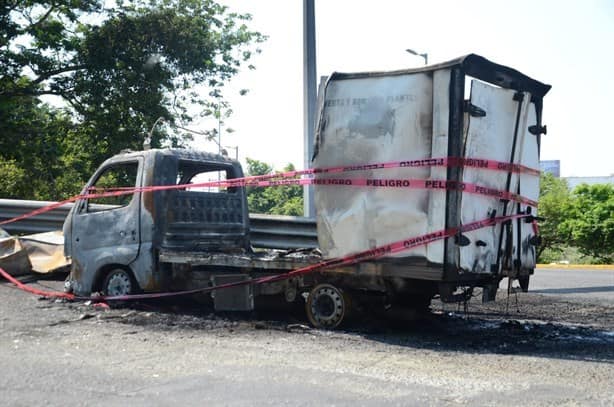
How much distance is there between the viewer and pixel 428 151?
654 cm

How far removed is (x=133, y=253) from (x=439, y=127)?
Result: 423 cm

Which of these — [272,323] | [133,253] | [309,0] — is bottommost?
[272,323]

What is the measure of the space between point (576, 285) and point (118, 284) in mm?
8033

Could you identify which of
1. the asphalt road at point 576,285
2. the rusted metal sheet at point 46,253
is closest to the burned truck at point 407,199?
the rusted metal sheet at point 46,253

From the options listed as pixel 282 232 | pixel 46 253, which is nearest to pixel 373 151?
pixel 282 232

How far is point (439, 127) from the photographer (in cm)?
645

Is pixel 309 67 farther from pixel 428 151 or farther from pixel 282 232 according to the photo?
pixel 428 151

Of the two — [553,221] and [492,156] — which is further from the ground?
[492,156]

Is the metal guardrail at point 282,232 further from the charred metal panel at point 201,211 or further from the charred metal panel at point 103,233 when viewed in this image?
the charred metal panel at point 103,233

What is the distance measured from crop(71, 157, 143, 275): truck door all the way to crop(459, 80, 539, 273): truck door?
4180mm

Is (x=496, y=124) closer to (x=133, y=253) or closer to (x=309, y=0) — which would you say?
(x=133, y=253)

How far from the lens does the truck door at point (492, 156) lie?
21.5 ft

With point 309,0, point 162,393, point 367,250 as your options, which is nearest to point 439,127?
point 367,250

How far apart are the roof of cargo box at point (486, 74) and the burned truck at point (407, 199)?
0.01 metres
